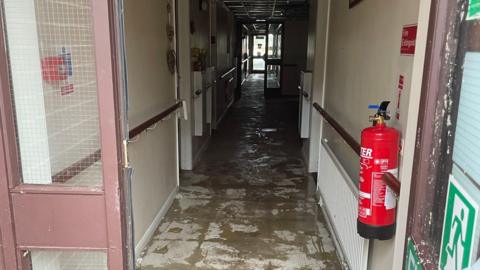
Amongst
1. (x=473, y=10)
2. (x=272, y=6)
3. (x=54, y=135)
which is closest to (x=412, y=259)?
(x=473, y=10)

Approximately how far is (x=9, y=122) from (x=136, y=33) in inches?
58.1

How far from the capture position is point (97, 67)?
3.95 ft

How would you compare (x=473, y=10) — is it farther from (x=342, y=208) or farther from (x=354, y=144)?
(x=342, y=208)

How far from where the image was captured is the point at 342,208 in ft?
8.36

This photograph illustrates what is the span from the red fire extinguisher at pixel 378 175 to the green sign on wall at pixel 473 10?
0.88 metres

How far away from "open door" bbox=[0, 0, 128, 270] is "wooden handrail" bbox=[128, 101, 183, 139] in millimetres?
959

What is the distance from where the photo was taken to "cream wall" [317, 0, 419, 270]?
1.76 metres

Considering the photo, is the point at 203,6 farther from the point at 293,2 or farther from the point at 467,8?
the point at 467,8

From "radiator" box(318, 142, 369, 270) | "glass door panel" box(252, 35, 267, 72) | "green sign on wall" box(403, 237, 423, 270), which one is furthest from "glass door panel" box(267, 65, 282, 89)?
"green sign on wall" box(403, 237, 423, 270)

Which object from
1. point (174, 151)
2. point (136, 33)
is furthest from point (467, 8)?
point (174, 151)

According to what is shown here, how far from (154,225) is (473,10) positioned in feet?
8.97

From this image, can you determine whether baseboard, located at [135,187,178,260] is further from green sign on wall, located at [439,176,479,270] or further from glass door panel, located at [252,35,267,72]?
glass door panel, located at [252,35,267,72]

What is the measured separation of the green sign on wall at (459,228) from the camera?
2.75ft

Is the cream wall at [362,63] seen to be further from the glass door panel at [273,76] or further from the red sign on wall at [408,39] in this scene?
the glass door panel at [273,76]
